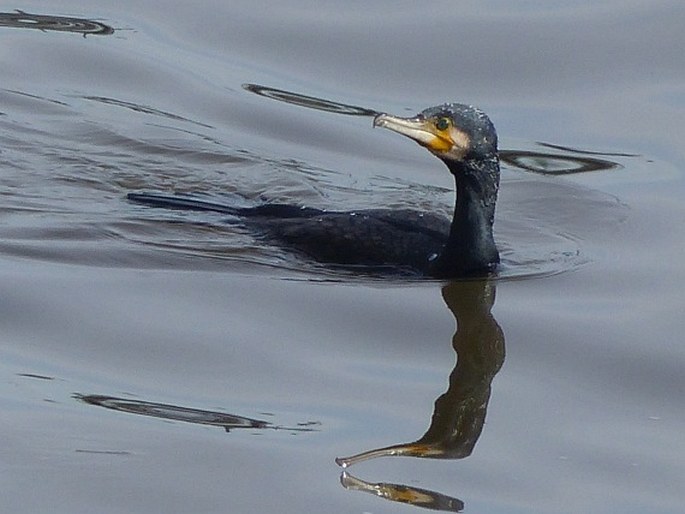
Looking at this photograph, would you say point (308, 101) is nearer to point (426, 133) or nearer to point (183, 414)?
point (426, 133)

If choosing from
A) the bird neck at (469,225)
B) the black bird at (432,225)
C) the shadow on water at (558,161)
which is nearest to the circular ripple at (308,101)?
the shadow on water at (558,161)

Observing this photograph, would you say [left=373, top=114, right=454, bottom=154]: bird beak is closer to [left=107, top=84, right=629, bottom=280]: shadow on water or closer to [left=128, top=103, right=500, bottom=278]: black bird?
[left=128, top=103, right=500, bottom=278]: black bird

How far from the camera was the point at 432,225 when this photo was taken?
8.99 metres

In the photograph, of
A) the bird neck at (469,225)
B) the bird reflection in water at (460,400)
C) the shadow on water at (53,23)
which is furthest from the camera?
the shadow on water at (53,23)

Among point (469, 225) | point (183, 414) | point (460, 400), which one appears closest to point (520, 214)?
point (469, 225)

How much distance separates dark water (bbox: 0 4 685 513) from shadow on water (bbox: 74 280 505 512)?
0.6 inches

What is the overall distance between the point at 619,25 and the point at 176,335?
6976 mm

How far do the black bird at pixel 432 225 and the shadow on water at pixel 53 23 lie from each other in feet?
15.2

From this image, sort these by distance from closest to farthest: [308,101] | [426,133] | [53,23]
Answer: [426,133], [308,101], [53,23]

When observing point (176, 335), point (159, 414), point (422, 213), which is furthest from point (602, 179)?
point (159, 414)

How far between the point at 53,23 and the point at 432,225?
547cm

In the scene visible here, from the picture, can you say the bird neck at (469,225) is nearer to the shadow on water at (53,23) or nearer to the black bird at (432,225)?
the black bird at (432,225)

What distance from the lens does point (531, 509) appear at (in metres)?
5.73

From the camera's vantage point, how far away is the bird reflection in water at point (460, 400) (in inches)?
228
